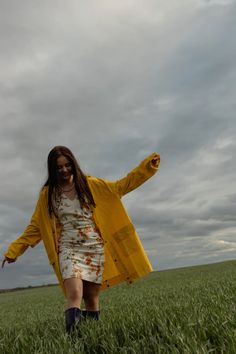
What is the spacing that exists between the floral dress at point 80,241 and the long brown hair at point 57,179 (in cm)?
9

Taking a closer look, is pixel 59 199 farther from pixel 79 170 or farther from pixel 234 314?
pixel 234 314

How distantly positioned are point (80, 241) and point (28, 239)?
2.68ft

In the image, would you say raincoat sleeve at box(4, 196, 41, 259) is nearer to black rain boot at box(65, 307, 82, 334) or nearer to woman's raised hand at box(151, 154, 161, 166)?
black rain boot at box(65, 307, 82, 334)

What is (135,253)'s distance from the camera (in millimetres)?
5809

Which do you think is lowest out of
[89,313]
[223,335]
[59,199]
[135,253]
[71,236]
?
[223,335]

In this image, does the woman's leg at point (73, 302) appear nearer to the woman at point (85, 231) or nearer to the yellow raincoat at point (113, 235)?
the woman at point (85, 231)

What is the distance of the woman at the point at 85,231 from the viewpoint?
544 cm

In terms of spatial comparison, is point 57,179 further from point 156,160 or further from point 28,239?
point 156,160

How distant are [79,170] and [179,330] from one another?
254 centimetres

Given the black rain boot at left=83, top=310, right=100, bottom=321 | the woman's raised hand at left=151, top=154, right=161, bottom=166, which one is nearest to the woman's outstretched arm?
the black rain boot at left=83, top=310, right=100, bottom=321

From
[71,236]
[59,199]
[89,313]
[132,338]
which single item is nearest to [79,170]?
[59,199]

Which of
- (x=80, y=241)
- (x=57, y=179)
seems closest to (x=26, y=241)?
(x=80, y=241)

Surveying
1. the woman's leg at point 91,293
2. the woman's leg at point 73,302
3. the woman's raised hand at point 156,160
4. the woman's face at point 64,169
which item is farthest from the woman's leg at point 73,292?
the woman's raised hand at point 156,160

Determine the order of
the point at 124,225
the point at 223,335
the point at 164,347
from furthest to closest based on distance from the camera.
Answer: the point at 124,225
the point at 223,335
the point at 164,347
